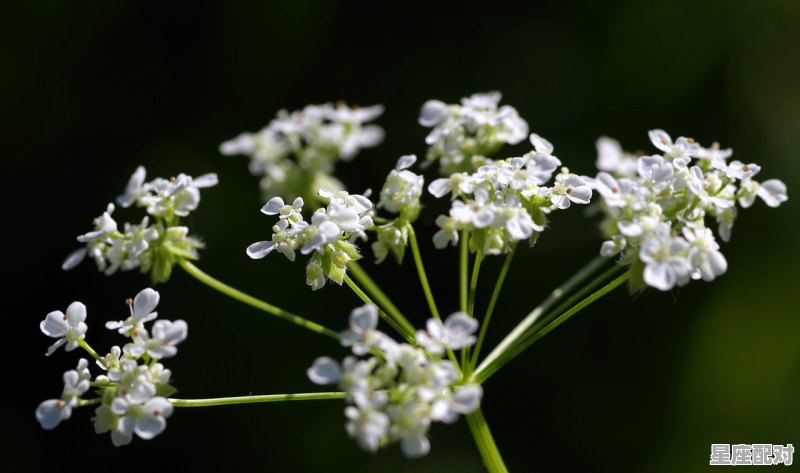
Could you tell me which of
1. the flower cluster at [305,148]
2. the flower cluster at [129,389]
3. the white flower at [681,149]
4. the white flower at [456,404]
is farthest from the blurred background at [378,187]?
the white flower at [456,404]

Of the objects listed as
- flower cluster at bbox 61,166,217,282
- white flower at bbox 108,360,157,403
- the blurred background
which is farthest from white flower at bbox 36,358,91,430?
the blurred background

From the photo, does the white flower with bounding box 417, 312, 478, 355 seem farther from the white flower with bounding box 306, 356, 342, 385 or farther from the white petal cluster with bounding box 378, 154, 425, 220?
the white petal cluster with bounding box 378, 154, 425, 220

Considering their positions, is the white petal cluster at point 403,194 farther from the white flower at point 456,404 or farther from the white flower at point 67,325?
the white flower at point 67,325

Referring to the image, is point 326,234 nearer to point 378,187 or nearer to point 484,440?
point 484,440

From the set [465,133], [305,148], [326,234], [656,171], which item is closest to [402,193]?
[326,234]

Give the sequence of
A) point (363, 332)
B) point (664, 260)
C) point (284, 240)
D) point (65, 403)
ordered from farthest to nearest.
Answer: point (284, 240) → point (65, 403) → point (664, 260) → point (363, 332)

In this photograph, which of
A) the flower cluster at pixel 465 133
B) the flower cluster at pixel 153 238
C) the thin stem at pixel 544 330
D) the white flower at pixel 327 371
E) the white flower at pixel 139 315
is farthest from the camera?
the flower cluster at pixel 465 133
